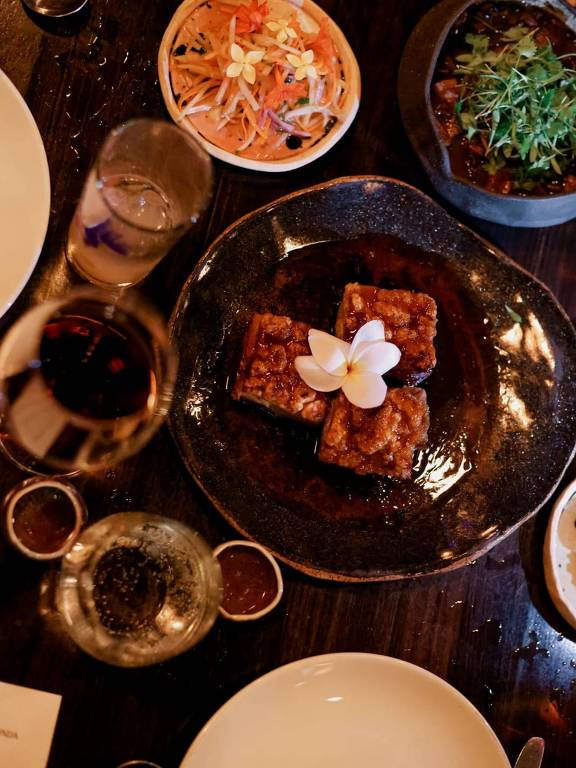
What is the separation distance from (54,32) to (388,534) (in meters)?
2.33

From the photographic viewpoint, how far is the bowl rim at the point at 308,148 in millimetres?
2828

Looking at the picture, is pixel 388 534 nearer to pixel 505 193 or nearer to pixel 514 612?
pixel 514 612

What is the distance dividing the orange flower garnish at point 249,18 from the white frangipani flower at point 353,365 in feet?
3.91

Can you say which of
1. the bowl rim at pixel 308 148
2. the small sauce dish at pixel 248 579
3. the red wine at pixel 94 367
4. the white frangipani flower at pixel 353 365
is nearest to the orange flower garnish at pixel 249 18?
the bowl rim at pixel 308 148

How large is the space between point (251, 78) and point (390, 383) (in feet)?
4.29

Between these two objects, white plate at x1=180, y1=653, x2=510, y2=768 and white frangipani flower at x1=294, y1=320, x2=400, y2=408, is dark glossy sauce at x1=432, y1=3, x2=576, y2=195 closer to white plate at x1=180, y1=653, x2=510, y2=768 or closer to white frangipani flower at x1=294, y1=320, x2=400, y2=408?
white frangipani flower at x1=294, y1=320, x2=400, y2=408

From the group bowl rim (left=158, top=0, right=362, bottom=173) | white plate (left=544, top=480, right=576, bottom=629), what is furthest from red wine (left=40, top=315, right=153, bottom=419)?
white plate (left=544, top=480, right=576, bottom=629)

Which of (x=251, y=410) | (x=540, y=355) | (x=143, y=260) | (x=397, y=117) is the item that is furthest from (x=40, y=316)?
(x=540, y=355)

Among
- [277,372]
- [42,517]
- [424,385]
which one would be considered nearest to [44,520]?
[42,517]

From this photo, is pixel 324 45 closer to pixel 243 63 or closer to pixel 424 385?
pixel 243 63

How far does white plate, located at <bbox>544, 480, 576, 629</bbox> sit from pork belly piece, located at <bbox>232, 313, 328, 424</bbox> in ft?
3.50

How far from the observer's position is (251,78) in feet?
9.18

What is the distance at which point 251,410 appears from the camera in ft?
9.31

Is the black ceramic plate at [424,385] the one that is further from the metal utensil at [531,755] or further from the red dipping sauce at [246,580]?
the metal utensil at [531,755]
